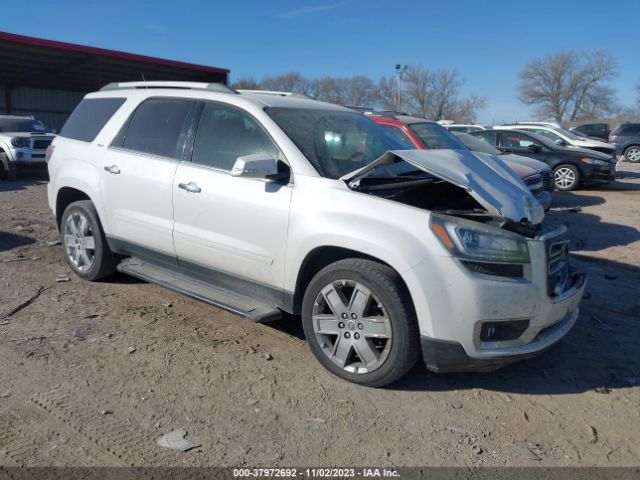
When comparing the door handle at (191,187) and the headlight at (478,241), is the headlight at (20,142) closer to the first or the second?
the door handle at (191,187)

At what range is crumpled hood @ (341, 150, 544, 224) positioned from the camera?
3514 millimetres

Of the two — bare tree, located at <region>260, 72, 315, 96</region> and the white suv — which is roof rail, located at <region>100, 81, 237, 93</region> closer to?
the white suv

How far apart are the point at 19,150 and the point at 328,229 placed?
42.6 feet

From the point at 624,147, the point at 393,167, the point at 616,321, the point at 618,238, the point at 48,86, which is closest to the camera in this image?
the point at 393,167

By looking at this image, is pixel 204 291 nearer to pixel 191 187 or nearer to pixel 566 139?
pixel 191 187

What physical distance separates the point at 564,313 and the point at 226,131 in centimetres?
279

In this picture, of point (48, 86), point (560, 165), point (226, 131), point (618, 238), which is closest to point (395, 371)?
point (226, 131)

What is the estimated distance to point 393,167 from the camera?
429cm

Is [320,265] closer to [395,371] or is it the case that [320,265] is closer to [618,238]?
[395,371]

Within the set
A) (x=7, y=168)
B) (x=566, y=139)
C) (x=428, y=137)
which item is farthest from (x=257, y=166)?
(x=566, y=139)

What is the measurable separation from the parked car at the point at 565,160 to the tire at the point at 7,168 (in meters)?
11.9

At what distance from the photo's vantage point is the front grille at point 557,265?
3477mm

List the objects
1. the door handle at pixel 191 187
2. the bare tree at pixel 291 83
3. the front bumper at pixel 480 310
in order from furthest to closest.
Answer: the bare tree at pixel 291 83 < the door handle at pixel 191 187 < the front bumper at pixel 480 310

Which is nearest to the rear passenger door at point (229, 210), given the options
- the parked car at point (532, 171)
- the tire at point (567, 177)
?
the parked car at point (532, 171)
